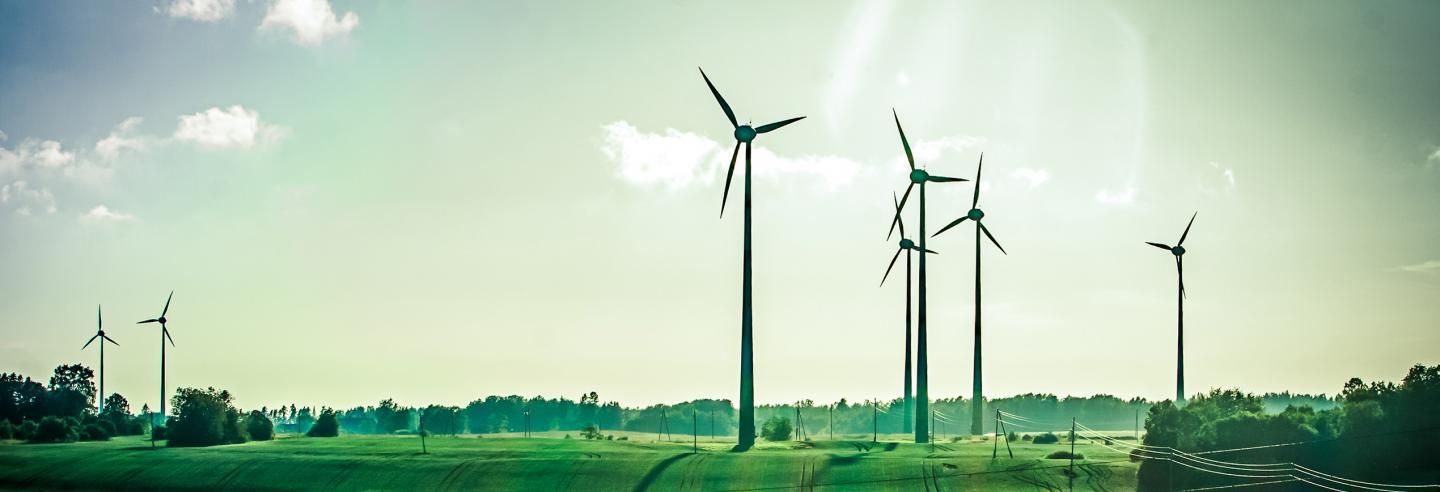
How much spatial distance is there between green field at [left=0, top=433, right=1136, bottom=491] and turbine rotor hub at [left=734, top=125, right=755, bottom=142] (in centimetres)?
3083

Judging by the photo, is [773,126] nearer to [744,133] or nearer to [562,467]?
[744,133]

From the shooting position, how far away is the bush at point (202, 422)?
172 meters

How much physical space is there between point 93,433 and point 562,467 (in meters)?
101

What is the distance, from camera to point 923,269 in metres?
153

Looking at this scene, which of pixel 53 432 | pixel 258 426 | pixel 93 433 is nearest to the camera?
pixel 258 426

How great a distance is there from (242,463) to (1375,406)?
11203 cm

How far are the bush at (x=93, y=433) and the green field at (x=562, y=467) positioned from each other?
99.5ft

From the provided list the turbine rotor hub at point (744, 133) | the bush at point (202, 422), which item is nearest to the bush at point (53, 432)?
the bush at point (202, 422)

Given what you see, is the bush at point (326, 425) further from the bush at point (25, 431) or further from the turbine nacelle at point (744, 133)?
the turbine nacelle at point (744, 133)

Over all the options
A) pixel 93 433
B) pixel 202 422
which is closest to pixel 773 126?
pixel 202 422

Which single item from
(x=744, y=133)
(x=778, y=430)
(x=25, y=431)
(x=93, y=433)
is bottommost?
(x=93, y=433)

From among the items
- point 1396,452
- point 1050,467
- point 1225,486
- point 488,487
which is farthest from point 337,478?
point 1396,452

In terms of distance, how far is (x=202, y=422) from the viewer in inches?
6786

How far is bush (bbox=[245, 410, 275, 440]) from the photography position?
18312 cm
